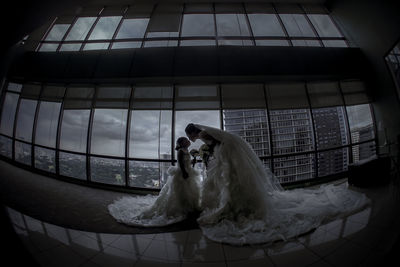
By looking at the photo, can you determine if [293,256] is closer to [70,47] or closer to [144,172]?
[144,172]

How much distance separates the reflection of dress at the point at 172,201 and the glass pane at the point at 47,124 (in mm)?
782

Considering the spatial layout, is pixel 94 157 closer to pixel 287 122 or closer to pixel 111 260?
pixel 111 260

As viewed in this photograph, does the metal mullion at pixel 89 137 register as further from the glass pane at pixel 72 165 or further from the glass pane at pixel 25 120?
the glass pane at pixel 25 120

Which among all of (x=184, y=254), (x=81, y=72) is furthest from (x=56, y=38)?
(x=184, y=254)

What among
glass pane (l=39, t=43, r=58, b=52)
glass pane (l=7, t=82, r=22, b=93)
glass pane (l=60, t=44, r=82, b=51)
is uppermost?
glass pane (l=60, t=44, r=82, b=51)

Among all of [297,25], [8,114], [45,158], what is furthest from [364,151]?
[8,114]

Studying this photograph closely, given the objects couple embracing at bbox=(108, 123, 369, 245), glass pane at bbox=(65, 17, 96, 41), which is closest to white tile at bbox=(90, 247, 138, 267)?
couple embracing at bbox=(108, 123, 369, 245)

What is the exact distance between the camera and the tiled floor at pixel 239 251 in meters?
0.48

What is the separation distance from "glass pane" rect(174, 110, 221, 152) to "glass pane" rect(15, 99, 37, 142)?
71 cm

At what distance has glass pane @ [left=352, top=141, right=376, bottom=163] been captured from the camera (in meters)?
0.63

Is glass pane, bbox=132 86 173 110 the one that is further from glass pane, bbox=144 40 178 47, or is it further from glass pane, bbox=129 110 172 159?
glass pane, bbox=144 40 178 47

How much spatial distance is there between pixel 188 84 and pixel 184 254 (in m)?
0.86

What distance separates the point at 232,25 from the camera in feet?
3.96

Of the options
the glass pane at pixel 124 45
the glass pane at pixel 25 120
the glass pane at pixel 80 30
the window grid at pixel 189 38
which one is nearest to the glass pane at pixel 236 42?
the window grid at pixel 189 38
